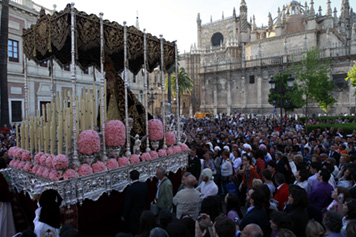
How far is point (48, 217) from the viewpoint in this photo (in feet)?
12.9

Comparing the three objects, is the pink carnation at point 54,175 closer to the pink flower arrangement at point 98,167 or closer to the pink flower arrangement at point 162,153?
the pink flower arrangement at point 98,167

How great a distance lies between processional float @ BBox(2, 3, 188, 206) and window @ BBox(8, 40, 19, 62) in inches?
588

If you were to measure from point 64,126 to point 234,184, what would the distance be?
190 inches

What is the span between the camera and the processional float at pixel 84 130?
5598 mm

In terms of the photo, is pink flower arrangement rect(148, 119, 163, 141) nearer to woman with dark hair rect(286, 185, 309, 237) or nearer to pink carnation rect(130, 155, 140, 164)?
pink carnation rect(130, 155, 140, 164)

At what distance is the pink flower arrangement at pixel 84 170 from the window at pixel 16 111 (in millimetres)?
18589

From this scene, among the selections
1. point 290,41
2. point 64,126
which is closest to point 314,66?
point 290,41

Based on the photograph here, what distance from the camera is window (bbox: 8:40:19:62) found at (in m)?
19.6

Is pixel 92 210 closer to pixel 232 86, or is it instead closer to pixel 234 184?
pixel 234 184

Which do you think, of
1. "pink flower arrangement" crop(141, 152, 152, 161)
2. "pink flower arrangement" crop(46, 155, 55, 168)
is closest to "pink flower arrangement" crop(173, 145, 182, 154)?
"pink flower arrangement" crop(141, 152, 152, 161)

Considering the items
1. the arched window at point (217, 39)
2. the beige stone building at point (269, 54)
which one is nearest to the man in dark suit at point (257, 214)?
the beige stone building at point (269, 54)

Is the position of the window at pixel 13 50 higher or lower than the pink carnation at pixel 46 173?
higher

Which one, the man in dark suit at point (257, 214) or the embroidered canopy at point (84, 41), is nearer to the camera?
the man in dark suit at point (257, 214)

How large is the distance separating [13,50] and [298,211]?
23435mm
